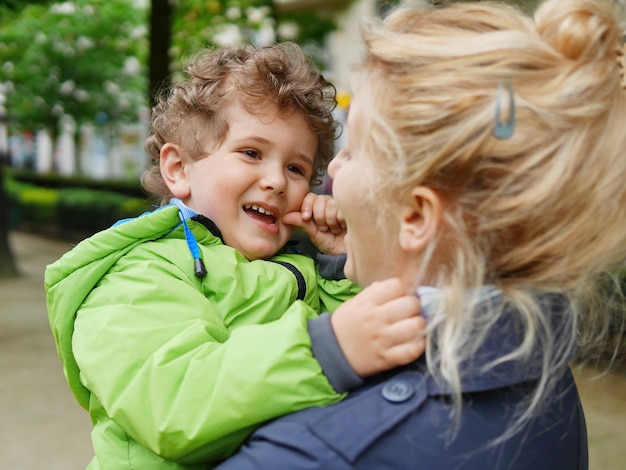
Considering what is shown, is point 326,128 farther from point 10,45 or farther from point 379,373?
point 10,45

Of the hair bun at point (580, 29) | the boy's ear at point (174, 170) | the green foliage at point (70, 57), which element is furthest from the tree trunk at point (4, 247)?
the hair bun at point (580, 29)

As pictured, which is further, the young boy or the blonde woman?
the young boy

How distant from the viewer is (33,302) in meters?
9.09

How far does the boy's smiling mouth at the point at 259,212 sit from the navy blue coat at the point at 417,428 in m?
0.76

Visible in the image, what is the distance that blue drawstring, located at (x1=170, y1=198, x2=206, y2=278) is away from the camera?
5.63 feet

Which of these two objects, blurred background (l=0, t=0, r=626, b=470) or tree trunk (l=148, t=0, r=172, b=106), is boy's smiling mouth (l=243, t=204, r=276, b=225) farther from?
tree trunk (l=148, t=0, r=172, b=106)

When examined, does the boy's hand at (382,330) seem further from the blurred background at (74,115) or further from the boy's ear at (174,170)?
the blurred background at (74,115)

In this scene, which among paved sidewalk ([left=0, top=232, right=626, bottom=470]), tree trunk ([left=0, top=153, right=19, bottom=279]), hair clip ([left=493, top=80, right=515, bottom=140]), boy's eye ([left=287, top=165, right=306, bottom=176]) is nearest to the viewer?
hair clip ([left=493, top=80, right=515, bottom=140])

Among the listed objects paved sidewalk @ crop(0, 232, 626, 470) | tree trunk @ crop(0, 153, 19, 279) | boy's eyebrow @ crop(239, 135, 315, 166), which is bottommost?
tree trunk @ crop(0, 153, 19, 279)

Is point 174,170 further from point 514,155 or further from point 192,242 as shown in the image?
point 514,155

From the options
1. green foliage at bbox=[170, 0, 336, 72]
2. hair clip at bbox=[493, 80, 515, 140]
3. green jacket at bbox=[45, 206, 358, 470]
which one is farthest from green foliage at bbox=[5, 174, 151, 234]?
hair clip at bbox=[493, 80, 515, 140]

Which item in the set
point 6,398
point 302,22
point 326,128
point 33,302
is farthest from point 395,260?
point 302,22

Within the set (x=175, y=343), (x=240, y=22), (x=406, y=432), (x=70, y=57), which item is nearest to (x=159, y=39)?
(x=240, y=22)

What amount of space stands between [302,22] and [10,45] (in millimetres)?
7278
